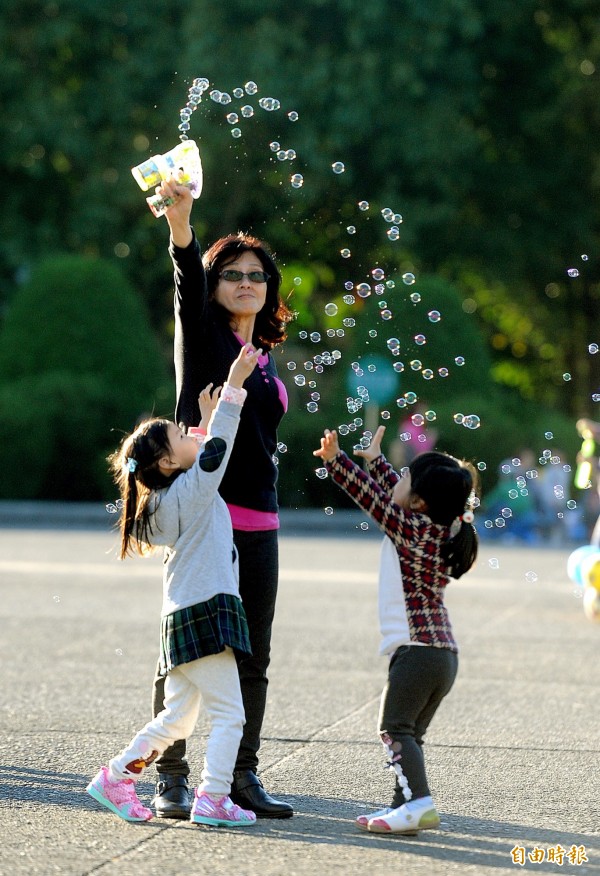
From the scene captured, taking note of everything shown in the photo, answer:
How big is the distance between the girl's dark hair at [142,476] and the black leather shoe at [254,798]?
2.66 feet

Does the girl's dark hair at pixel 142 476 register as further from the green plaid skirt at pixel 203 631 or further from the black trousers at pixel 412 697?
the black trousers at pixel 412 697

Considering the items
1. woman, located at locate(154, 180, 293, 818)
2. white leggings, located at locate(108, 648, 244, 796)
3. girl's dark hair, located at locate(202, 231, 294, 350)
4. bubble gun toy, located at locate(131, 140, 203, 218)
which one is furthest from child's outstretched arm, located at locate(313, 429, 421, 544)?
bubble gun toy, located at locate(131, 140, 203, 218)

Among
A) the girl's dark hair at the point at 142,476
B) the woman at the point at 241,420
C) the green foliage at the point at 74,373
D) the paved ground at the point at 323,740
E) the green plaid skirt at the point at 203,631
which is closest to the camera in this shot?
the paved ground at the point at 323,740

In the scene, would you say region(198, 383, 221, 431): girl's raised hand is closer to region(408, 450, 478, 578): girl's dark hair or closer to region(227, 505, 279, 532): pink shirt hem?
region(227, 505, 279, 532): pink shirt hem

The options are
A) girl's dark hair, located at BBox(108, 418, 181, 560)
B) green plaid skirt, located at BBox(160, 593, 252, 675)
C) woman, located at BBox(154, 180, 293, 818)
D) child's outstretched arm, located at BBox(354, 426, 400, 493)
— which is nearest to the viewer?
green plaid skirt, located at BBox(160, 593, 252, 675)

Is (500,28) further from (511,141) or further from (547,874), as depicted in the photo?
(547,874)

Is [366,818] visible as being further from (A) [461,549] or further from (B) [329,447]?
(B) [329,447]

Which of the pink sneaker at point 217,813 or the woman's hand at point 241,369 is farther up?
the woman's hand at point 241,369

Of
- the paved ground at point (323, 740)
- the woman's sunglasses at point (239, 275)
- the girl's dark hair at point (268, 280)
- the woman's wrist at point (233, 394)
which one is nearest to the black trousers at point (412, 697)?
the paved ground at point (323, 740)

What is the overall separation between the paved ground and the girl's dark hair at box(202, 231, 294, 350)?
1.52m

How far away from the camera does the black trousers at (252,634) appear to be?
187 inches

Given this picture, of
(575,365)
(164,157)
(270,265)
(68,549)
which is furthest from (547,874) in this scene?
(575,365)

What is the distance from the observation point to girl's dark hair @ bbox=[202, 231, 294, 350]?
4871 mm

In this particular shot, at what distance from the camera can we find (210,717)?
14.9 ft
